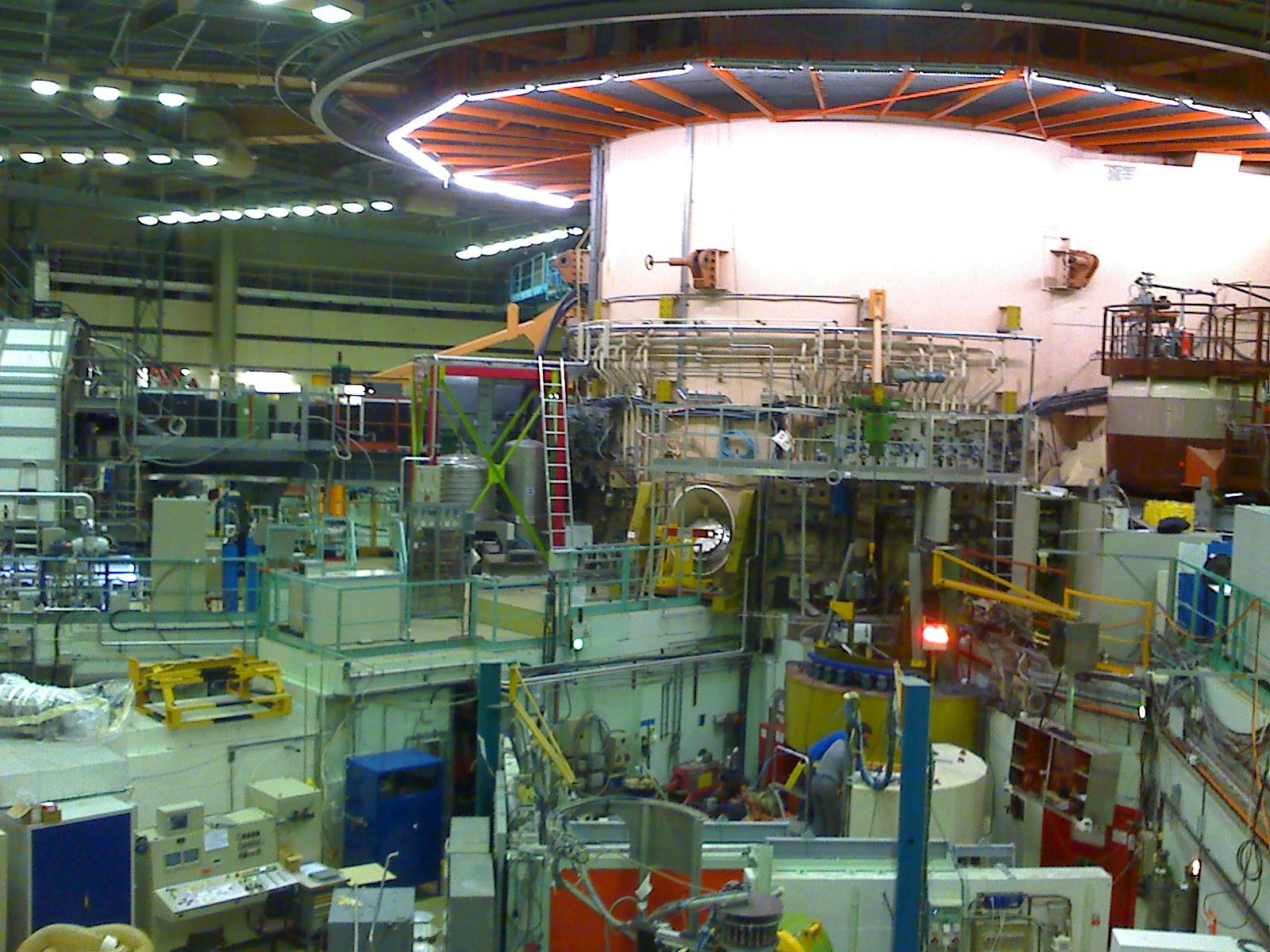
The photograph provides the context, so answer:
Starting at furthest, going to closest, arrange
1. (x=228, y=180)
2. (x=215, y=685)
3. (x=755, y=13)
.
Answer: (x=228, y=180), (x=755, y=13), (x=215, y=685)

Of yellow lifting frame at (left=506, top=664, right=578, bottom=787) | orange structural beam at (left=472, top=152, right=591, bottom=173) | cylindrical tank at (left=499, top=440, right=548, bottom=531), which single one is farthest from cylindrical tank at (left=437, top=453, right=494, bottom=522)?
orange structural beam at (left=472, top=152, right=591, bottom=173)

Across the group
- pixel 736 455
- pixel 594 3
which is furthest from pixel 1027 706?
pixel 594 3

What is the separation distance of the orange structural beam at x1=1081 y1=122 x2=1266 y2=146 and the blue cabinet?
13.8m

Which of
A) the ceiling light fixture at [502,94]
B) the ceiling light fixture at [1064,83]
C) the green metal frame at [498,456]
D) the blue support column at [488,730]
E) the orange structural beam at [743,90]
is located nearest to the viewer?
the blue support column at [488,730]

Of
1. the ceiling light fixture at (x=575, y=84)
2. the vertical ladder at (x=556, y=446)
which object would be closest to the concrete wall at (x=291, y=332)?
the vertical ladder at (x=556, y=446)

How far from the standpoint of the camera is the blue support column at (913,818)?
825 centimetres

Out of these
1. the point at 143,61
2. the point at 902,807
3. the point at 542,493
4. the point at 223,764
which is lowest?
the point at 223,764

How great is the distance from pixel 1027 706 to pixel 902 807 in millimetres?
4880

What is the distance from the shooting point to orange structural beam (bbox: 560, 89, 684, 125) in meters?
16.8

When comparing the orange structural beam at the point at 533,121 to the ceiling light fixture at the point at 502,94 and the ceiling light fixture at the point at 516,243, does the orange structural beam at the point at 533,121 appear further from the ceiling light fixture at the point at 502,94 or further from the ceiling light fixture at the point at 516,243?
the ceiling light fixture at the point at 516,243

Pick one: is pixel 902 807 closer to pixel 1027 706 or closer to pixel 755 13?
pixel 1027 706

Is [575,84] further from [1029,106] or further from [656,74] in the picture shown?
[1029,106]

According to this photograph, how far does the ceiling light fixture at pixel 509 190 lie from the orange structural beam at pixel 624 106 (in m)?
6.04

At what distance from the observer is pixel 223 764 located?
11.5 meters
